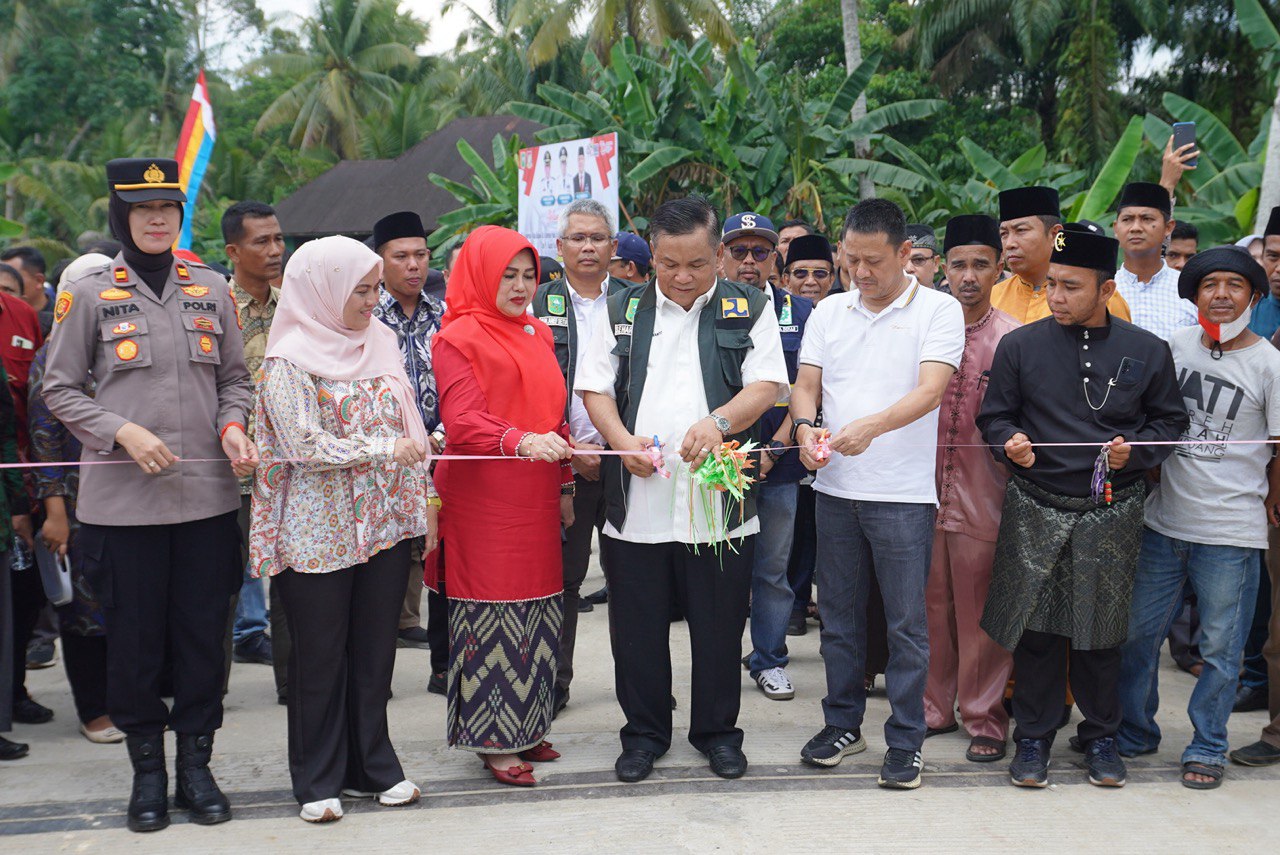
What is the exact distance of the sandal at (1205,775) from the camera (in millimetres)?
4230

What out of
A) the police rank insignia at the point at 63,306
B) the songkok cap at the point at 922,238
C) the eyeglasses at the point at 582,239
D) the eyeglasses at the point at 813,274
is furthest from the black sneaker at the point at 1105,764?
the police rank insignia at the point at 63,306

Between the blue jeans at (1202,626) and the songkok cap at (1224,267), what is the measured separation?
3.40 feet

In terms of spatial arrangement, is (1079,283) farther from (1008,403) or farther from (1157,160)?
(1157,160)

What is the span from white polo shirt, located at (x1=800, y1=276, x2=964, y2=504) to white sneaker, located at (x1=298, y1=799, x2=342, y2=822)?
2.25 meters

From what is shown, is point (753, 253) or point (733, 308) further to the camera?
point (753, 253)

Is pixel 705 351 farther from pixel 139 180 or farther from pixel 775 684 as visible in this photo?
pixel 139 180

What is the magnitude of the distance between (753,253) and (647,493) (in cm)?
195

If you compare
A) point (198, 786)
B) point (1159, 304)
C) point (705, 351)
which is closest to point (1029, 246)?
point (1159, 304)

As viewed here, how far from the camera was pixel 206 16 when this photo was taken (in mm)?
41844

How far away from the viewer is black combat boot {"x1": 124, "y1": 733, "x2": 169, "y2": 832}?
151 inches

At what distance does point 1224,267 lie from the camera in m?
4.25

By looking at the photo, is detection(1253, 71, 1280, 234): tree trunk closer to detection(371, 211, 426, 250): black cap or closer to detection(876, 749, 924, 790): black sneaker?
detection(876, 749, 924, 790): black sneaker

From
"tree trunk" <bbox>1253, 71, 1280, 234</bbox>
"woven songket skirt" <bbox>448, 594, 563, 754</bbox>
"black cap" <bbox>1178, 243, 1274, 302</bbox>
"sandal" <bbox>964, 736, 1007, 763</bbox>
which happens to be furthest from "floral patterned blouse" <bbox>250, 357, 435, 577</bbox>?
"tree trunk" <bbox>1253, 71, 1280, 234</bbox>

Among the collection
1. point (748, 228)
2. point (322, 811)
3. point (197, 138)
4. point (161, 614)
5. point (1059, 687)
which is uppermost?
point (197, 138)
